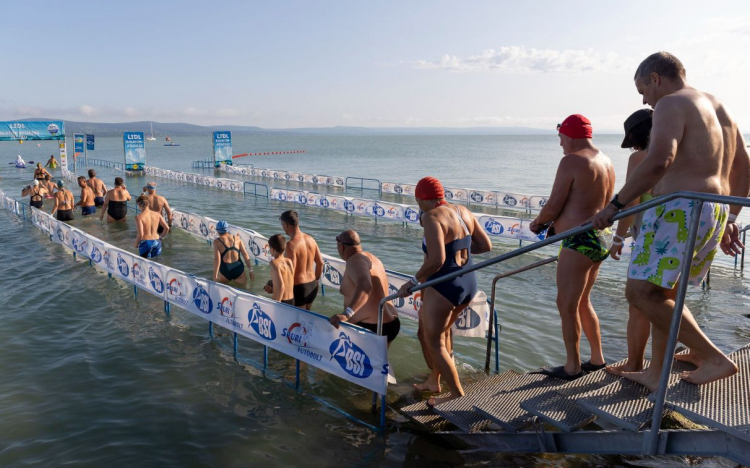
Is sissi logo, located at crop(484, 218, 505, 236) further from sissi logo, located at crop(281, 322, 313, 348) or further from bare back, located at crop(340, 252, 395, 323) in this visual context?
sissi logo, located at crop(281, 322, 313, 348)

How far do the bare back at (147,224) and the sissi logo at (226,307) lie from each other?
5.53m

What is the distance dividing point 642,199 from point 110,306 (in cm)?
946

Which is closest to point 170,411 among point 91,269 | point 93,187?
point 91,269

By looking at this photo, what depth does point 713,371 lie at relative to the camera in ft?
11.2

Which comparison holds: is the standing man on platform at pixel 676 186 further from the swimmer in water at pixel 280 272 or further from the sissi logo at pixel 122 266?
the sissi logo at pixel 122 266

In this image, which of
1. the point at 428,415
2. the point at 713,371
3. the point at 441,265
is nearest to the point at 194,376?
the point at 428,415

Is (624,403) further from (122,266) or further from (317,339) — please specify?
(122,266)

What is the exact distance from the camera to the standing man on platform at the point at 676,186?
3.09m

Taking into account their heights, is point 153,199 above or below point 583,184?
below

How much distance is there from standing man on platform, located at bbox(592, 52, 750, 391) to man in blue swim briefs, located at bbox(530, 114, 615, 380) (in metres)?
0.77

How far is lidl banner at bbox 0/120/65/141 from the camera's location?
3475 cm

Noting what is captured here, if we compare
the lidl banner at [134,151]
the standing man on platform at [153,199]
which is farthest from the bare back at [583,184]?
the lidl banner at [134,151]

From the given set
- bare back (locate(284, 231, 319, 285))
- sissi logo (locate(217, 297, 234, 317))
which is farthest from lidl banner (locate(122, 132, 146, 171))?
bare back (locate(284, 231, 319, 285))

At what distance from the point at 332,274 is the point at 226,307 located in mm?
2727
